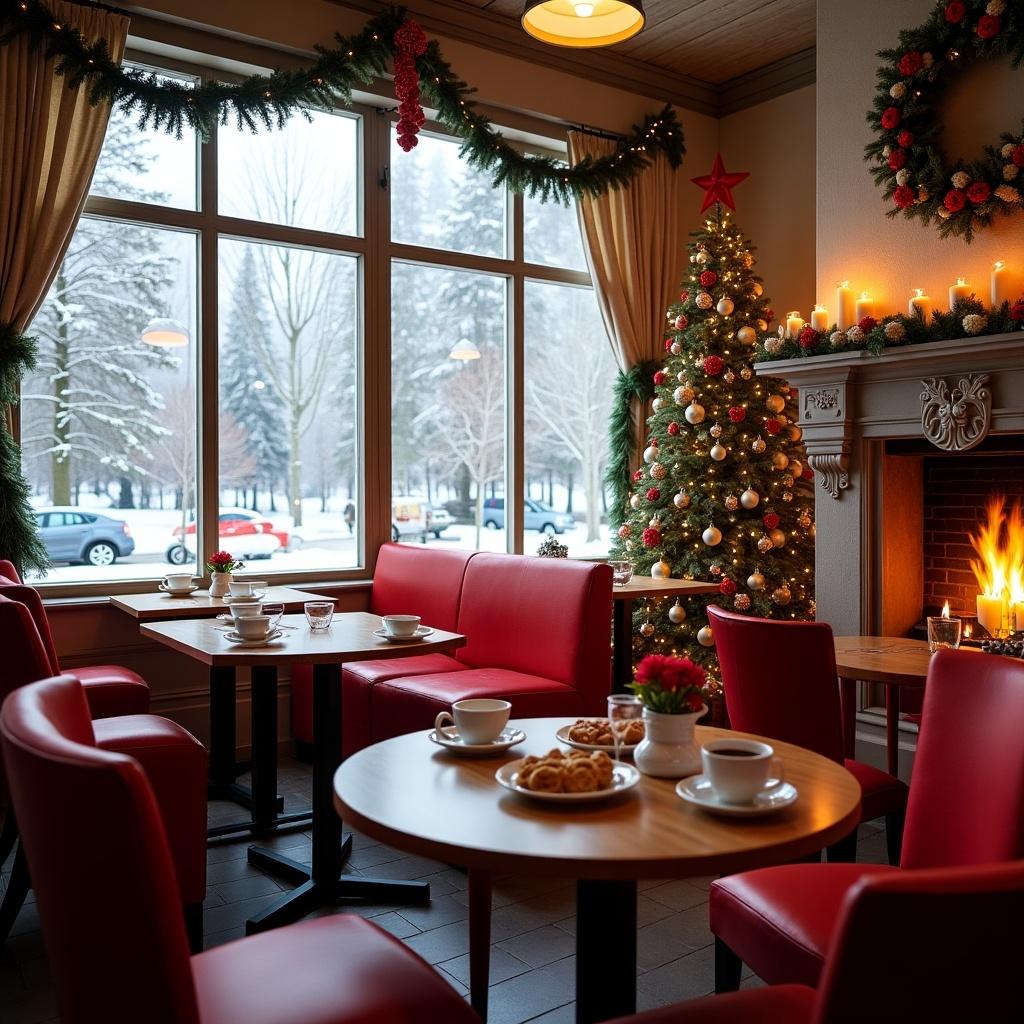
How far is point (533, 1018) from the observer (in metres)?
2.44

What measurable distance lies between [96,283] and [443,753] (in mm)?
3741

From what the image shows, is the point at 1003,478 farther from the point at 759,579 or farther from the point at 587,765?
the point at 587,765

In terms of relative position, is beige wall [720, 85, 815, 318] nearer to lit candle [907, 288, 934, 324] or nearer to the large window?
the large window

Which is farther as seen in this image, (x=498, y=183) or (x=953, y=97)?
(x=498, y=183)

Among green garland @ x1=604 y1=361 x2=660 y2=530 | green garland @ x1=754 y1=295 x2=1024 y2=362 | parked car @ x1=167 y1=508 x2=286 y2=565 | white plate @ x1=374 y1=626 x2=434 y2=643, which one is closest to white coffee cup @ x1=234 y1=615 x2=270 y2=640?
white plate @ x1=374 y1=626 x2=434 y2=643

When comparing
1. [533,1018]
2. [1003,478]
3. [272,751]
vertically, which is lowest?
[533,1018]

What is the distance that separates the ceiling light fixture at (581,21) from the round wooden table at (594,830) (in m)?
2.39

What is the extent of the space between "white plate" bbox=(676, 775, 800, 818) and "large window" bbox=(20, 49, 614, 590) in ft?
12.5

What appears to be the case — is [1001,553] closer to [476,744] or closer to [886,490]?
[886,490]

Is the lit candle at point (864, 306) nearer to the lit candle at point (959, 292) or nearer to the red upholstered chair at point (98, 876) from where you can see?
the lit candle at point (959, 292)

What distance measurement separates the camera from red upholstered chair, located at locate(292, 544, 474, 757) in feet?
14.2

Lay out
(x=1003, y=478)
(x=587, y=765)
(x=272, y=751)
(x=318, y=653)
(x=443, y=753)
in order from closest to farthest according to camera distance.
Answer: (x=587, y=765), (x=443, y=753), (x=318, y=653), (x=272, y=751), (x=1003, y=478)

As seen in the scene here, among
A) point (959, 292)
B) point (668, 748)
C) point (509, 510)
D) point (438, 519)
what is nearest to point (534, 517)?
point (509, 510)

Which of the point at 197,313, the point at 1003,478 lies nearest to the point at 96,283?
the point at 197,313
